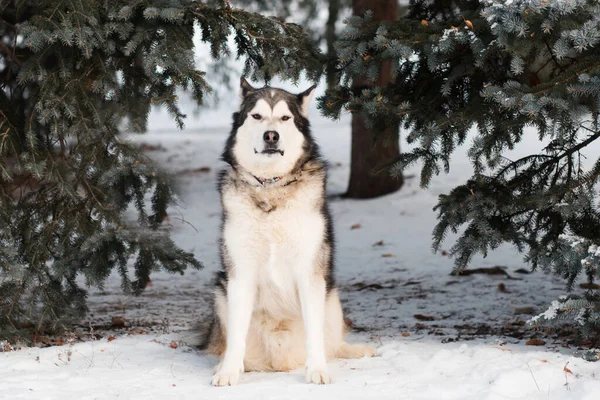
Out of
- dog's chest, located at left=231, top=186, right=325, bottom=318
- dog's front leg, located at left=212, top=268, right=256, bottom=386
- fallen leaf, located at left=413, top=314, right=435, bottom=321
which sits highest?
dog's chest, located at left=231, top=186, right=325, bottom=318

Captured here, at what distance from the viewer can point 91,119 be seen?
627cm

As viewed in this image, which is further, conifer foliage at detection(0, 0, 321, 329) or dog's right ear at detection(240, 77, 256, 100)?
conifer foliage at detection(0, 0, 321, 329)

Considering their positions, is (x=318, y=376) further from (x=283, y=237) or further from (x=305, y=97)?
(x=305, y=97)

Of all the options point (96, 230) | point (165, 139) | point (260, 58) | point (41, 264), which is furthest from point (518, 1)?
point (165, 139)

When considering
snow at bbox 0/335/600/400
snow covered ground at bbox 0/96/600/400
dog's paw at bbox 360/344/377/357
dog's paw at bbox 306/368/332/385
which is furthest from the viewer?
dog's paw at bbox 360/344/377/357

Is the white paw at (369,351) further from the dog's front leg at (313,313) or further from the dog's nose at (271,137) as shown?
the dog's nose at (271,137)

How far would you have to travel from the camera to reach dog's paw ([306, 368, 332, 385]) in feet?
16.4

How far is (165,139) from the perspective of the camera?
71.6 ft

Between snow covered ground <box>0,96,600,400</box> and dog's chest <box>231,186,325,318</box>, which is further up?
dog's chest <box>231,186,325,318</box>

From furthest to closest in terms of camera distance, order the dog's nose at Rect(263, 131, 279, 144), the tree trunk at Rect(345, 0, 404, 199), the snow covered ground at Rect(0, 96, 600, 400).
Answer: the tree trunk at Rect(345, 0, 404, 199)
the dog's nose at Rect(263, 131, 279, 144)
the snow covered ground at Rect(0, 96, 600, 400)

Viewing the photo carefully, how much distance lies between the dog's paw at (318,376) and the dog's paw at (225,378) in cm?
49

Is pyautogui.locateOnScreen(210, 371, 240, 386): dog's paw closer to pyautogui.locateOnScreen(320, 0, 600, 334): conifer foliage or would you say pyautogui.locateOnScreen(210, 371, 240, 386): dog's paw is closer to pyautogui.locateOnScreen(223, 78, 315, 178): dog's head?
pyautogui.locateOnScreen(223, 78, 315, 178): dog's head

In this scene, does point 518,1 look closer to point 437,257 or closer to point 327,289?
point 327,289

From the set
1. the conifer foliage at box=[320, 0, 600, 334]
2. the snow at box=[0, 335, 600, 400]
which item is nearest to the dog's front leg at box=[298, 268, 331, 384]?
the snow at box=[0, 335, 600, 400]
